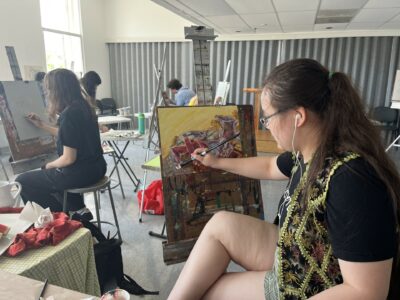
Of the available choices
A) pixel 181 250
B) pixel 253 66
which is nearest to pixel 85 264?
pixel 181 250

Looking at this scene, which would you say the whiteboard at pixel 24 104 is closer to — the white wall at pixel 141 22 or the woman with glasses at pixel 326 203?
the woman with glasses at pixel 326 203

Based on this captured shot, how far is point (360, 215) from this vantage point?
66cm

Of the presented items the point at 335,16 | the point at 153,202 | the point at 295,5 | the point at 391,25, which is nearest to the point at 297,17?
the point at 335,16

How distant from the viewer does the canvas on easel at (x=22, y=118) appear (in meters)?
1.95

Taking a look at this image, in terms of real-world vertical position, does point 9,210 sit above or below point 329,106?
below

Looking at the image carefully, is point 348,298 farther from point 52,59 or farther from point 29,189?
point 52,59

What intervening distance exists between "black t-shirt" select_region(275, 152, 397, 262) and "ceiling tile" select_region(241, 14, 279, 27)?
12.3 feet

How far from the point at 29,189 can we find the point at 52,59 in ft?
14.9

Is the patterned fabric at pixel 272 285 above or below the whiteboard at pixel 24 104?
below

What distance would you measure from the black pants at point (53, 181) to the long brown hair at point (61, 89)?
1.31 feet

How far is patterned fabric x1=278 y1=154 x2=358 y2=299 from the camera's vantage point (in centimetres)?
76

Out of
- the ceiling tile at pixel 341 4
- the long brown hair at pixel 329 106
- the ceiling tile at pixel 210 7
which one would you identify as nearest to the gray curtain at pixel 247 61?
the ceiling tile at pixel 210 7

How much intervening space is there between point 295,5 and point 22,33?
4029mm

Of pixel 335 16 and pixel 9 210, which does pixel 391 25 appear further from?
pixel 9 210
